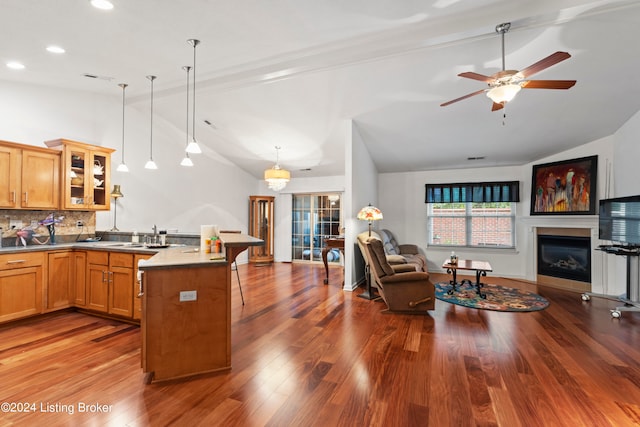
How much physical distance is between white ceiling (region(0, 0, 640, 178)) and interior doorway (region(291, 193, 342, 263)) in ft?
7.62

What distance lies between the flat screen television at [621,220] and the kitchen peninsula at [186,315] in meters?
4.85

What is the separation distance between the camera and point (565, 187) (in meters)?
5.51

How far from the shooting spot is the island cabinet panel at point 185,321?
2244mm

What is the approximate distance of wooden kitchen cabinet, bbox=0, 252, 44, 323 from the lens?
3271mm

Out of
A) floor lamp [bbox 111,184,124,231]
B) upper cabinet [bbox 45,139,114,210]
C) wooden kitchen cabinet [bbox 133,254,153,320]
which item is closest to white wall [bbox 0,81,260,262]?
floor lamp [bbox 111,184,124,231]

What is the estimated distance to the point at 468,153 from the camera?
5.95 meters

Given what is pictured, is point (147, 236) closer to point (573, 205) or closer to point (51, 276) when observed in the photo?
point (51, 276)

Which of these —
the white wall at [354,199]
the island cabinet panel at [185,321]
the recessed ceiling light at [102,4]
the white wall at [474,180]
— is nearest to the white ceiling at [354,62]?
the recessed ceiling light at [102,4]

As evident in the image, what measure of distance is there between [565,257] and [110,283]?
7.31 meters

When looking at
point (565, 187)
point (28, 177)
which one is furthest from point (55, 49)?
point (565, 187)

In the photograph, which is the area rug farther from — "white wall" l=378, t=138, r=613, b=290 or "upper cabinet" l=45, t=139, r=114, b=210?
"upper cabinet" l=45, t=139, r=114, b=210

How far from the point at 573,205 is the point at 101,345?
7265 millimetres

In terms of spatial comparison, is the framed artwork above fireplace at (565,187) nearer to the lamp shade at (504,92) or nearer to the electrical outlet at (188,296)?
the lamp shade at (504,92)

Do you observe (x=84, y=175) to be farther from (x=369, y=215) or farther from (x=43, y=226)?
(x=369, y=215)
